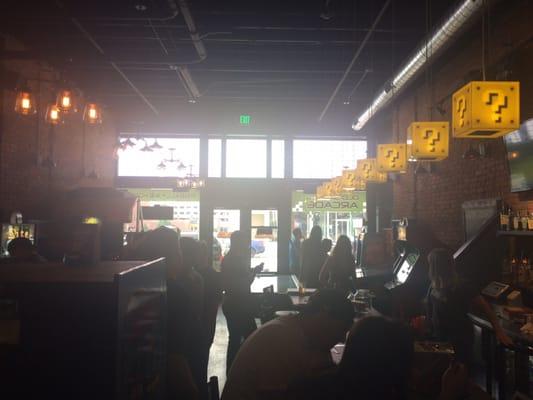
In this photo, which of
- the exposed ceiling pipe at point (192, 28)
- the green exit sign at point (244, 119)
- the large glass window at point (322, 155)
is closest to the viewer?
the exposed ceiling pipe at point (192, 28)

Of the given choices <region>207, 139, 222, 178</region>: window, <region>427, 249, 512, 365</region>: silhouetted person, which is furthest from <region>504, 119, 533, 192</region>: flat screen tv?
<region>207, 139, 222, 178</region>: window

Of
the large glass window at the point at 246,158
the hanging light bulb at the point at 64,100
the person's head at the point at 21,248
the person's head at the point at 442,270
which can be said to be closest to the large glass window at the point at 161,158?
the large glass window at the point at 246,158

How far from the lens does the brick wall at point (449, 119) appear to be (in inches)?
202

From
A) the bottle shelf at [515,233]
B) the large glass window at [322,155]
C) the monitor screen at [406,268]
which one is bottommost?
the monitor screen at [406,268]

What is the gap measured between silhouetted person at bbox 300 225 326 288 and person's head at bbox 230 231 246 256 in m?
2.44

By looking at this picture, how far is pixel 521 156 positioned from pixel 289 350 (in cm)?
414

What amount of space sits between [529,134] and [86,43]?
22.7 feet

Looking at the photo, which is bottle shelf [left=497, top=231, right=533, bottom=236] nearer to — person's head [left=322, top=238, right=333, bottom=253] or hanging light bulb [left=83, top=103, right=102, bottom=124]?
person's head [left=322, top=238, right=333, bottom=253]

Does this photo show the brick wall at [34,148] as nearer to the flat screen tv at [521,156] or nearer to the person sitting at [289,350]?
the person sitting at [289,350]

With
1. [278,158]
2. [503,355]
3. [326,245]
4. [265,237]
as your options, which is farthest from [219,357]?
[278,158]

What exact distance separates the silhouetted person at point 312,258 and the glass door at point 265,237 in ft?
19.9

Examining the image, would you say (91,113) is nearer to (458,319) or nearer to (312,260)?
(312,260)

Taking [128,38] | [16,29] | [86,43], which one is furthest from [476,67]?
[16,29]

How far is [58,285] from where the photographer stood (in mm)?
1268
